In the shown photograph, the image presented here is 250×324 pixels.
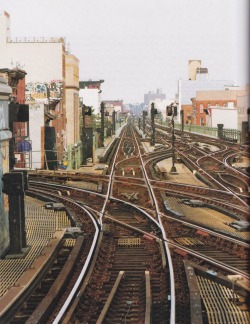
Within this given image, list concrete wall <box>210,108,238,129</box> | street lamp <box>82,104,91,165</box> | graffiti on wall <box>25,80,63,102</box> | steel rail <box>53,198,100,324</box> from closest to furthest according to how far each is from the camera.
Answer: steel rail <box>53,198,100,324</box> < street lamp <box>82,104,91,165</box> < graffiti on wall <box>25,80,63,102</box> < concrete wall <box>210,108,238,129</box>

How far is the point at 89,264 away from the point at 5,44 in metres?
39.3

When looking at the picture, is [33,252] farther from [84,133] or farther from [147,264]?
[84,133]

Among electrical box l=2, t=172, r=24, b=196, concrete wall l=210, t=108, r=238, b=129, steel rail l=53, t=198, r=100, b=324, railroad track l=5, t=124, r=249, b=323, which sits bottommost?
railroad track l=5, t=124, r=249, b=323

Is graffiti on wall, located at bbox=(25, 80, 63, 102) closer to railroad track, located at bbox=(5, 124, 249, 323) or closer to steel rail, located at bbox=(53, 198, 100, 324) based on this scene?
railroad track, located at bbox=(5, 124, 249, 323)

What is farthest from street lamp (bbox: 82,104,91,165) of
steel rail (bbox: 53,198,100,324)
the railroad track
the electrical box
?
the electrical box

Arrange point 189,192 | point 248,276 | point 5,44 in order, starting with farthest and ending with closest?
point 5,44
point 189,192
point 248,276

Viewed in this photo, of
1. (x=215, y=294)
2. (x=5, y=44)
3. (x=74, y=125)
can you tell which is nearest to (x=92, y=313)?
(x=215, y=294)

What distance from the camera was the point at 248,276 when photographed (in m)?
8.10

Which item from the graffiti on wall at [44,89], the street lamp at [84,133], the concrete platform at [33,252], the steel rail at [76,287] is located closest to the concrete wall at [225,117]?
the graffiti on wall at [44,89]

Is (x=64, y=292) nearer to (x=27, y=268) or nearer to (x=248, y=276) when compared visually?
(x=27, y=268)

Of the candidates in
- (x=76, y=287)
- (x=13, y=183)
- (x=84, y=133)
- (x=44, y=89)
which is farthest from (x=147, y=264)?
(x=44, y=89)

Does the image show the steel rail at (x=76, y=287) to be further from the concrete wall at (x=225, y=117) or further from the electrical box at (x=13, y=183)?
the concrete wall at (x=225, y=117)

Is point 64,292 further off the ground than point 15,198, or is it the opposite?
point 15,198

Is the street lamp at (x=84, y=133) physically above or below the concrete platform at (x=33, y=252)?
above
